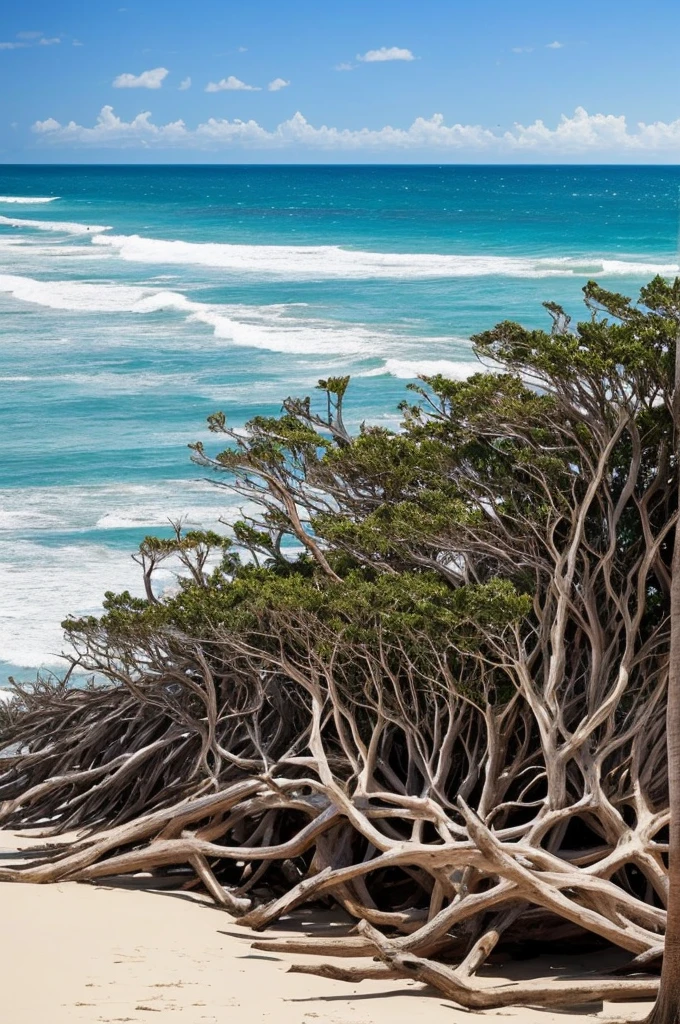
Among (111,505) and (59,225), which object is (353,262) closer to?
(59,225)

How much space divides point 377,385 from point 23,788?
68.7 ft

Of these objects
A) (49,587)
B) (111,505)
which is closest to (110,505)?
(111,505)

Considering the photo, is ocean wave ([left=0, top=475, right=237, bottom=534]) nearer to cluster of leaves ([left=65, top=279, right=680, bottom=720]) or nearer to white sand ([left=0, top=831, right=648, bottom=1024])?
cluster of leaves ([left=65, top=279, right=680, bottom=720])

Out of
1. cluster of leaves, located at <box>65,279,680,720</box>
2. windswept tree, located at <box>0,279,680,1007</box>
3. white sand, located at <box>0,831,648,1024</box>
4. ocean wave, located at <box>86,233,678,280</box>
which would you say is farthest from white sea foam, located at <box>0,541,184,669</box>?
ocean wave, located at <box>86,233,678,280</box>

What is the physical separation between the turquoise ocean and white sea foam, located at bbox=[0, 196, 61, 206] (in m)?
8.54

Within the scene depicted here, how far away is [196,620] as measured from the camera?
9.68 metres

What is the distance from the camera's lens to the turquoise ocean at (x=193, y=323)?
67.6ft

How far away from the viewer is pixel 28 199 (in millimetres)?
107688

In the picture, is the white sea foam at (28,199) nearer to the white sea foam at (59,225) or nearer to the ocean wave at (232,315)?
the white sea foam at (59,225)

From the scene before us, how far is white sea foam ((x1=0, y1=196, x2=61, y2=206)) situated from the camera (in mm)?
102125

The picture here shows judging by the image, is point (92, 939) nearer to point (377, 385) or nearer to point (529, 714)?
point (529, 714)

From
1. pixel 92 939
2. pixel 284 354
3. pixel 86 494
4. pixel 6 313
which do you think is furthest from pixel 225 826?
pixel 6 313

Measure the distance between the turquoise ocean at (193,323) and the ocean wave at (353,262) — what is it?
0.22 metres

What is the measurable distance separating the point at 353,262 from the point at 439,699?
50485 millimetres
